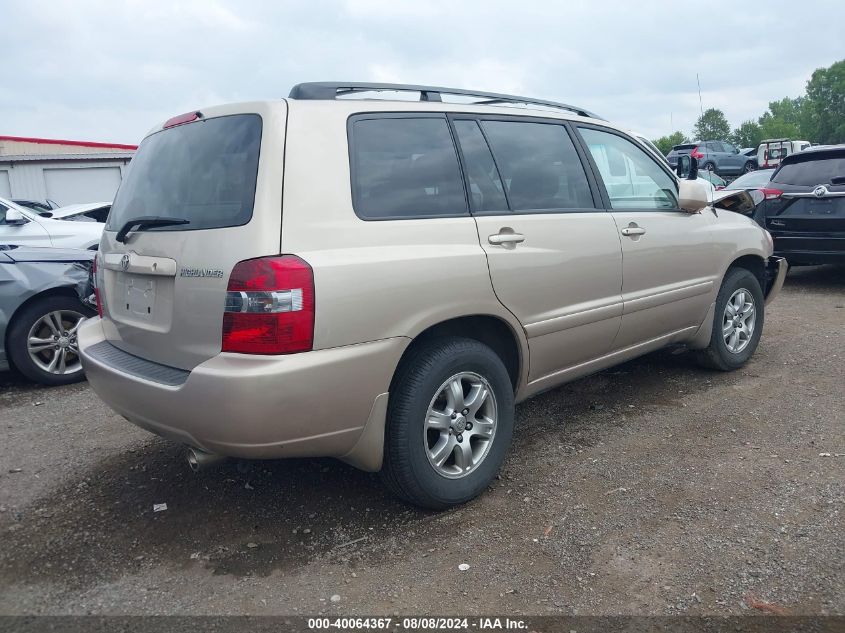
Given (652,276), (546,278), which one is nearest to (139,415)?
(546,278)

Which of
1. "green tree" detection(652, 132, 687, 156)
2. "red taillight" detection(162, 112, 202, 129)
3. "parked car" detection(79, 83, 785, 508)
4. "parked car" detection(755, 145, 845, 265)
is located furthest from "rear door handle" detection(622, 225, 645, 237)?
"green tree" detection(652, 132, 687, 156)

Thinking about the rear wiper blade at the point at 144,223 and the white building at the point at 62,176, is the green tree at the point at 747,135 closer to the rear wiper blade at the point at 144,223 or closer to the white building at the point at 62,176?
the white building at the point at 62,176

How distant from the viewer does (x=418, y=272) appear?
9.32ft

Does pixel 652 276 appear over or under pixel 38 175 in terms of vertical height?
under

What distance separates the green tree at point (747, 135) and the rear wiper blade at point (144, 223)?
297 feet

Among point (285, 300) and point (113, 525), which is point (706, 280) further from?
point (113, 525)

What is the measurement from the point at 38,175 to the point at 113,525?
2325 cm

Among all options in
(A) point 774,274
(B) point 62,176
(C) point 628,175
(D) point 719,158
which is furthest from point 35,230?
(D) point 719,158

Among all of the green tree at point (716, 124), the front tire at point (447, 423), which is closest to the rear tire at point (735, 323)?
the front tire at point (447, 423)

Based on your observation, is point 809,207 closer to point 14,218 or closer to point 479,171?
point 479,171

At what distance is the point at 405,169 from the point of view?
9.95 feet

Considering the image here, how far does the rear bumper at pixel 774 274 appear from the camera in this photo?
5.31 m

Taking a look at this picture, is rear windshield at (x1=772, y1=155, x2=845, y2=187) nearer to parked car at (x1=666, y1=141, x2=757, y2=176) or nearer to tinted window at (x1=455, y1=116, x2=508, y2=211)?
tinted window at (x1=455, y1=116, x2=508, y2=211)

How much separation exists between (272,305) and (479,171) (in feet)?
4.30
